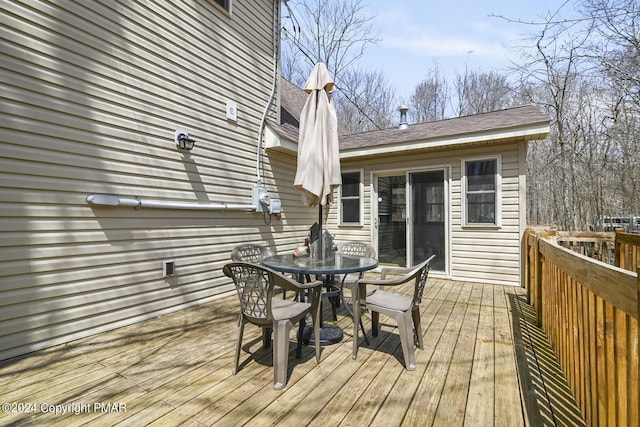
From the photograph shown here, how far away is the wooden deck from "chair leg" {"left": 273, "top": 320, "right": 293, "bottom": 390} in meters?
0.08

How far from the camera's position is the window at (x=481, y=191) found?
502 cm

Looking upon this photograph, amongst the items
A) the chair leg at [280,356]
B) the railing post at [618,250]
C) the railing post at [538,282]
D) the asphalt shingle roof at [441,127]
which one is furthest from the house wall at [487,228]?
the chair leg at [280,356]

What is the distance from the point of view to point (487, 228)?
16.7ft

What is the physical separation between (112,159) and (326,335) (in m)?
2.87

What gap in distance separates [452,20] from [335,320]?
738 centimetres

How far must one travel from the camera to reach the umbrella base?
270 cm

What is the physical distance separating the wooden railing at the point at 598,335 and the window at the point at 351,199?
412cm

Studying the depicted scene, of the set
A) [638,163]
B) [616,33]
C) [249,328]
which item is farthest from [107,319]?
[638,163]

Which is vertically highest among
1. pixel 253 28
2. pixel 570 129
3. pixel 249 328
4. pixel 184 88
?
pixel 253 28

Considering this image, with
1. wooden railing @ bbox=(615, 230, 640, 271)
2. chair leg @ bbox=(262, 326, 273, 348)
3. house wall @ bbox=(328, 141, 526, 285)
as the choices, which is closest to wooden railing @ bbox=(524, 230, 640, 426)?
wooden railing @ bbox=(615, 230, 640, 271)

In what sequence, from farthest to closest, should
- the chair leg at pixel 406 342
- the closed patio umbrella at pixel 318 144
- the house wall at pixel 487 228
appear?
the house wall at pixel 487 228 < the closed patio umbrella at pixel 318 144 < the chair leg at pixel 406 342

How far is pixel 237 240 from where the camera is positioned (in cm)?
470

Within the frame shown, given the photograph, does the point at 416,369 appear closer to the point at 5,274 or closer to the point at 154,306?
the point at 154,306

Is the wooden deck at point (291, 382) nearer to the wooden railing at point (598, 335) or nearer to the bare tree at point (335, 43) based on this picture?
the wooden railing at point (598, 335)
